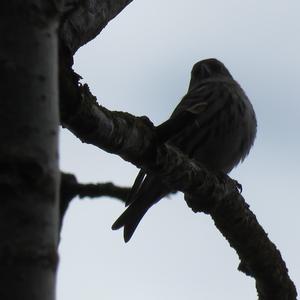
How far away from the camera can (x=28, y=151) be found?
1.32m

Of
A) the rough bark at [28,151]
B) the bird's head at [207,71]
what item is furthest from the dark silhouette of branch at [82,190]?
the bird's head at [207,71]

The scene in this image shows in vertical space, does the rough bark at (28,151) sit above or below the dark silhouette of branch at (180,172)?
below

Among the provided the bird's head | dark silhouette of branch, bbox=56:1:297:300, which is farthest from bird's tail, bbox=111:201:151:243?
the bird's head

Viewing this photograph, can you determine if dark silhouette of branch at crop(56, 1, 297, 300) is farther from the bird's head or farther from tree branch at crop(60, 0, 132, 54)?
the bird's head

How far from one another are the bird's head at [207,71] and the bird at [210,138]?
3.06ft

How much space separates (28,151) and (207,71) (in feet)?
23.8

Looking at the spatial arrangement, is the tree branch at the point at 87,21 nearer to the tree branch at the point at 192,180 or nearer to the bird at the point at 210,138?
the tree branch at the point at 192,180

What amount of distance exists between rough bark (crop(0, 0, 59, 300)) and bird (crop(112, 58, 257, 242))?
4626 mm

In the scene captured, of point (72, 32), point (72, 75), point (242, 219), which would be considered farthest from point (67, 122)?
point (242, 219)

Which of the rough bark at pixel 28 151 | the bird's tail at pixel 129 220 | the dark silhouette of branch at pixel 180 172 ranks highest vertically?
the bird's tail at pixel 129 220

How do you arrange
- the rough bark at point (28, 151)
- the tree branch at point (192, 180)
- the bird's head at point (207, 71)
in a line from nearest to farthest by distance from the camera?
the rough bark at point (28, 151)
the tree branch at point (192, 180)
the bird's head at point (207, 71)

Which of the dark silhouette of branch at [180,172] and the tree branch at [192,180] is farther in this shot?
the tree branch at [192,180]

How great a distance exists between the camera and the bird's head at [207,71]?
27.4 ft

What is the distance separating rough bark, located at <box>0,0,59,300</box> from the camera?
1261mm
